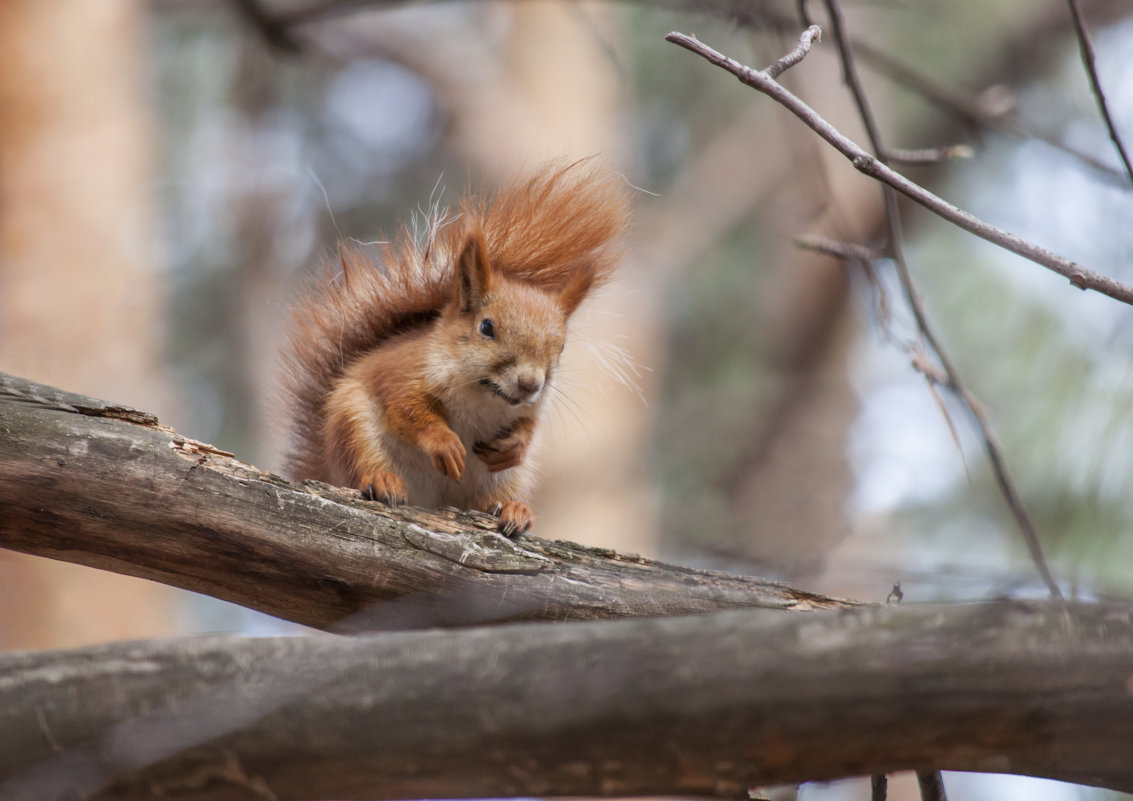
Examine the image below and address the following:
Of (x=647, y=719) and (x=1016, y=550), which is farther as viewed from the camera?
(x=1016, y=550)

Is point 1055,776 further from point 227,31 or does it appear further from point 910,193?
point 227,31

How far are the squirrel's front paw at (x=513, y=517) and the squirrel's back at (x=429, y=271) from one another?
49cm

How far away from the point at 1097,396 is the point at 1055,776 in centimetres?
81

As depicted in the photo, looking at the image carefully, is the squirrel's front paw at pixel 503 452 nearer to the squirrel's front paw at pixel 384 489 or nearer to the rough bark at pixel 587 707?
the squirrel's front paw at pixel 384 489

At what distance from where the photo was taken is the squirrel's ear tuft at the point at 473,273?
2.06 metres

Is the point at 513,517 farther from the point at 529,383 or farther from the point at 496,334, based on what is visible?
the point at 496,334

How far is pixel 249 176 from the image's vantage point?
547 centimetres

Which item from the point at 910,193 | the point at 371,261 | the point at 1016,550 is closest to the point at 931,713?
the point at 910,193

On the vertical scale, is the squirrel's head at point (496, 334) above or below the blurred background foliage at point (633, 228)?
below

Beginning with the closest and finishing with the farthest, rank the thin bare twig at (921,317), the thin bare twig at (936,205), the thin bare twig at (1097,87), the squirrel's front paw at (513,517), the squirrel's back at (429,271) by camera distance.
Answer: the thin bare twig at (936,205) → the thin bare twig at (1097,87) → the thin bare twig at (921,317) → the squirrel's front paw at (513,517) → the squirrel's back at (429,271)

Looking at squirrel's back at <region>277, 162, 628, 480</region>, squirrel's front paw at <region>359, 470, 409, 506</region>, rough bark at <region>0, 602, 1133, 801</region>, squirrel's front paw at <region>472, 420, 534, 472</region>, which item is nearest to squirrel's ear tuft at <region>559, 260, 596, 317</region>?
squirrel's back at <region>277, 162, 628, 480</region>

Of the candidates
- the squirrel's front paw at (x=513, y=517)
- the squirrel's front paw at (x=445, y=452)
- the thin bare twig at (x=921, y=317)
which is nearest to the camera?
the thin bare twig at (x=921, y=317)

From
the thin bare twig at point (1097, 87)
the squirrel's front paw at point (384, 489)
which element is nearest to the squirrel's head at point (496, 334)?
the squirrel's front paw at point (384, 489)

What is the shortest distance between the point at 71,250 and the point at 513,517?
106 inches
